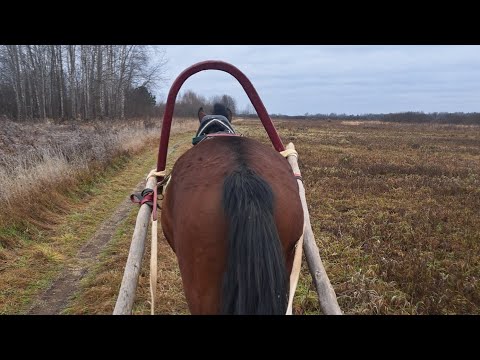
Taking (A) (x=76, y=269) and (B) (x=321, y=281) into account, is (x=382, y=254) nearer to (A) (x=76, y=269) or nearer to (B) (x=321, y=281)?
(B) (x=321, y=281)

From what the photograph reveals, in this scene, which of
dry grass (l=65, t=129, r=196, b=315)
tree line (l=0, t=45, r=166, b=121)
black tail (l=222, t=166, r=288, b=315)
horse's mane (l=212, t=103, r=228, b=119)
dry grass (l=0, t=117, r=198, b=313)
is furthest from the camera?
tree line (l=0, t=45, r=166, b=121)

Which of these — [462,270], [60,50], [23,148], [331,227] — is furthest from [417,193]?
Result: [60,50]

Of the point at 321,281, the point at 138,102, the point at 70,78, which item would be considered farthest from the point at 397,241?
the point at 138,102

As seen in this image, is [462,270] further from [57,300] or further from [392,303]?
[57,300]

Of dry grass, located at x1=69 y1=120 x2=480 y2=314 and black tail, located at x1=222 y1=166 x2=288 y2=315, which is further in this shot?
dry grass, located at x1=69 y1=120 x2=480 y2=314

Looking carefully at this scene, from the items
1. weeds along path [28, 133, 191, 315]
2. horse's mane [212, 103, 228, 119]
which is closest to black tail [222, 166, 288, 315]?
horse's mane [212, 103, 228, 119]

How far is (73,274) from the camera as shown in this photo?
477 cm

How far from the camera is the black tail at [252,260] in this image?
1436 millimetres

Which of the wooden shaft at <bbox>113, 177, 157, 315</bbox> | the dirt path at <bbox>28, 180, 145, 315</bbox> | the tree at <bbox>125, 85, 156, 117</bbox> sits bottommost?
the dirt path at <bbox>28, 180, 145, 315</bbox>

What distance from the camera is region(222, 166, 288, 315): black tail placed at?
1436 millimetres

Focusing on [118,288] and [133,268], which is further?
[118,288]

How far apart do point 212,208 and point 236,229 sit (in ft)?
0.61

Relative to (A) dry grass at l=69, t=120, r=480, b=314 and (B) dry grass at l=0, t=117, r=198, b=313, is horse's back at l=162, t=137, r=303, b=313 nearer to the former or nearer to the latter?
(A) dry grass at l=69, t=120, r=480, b=314

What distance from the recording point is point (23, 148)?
10.3m
